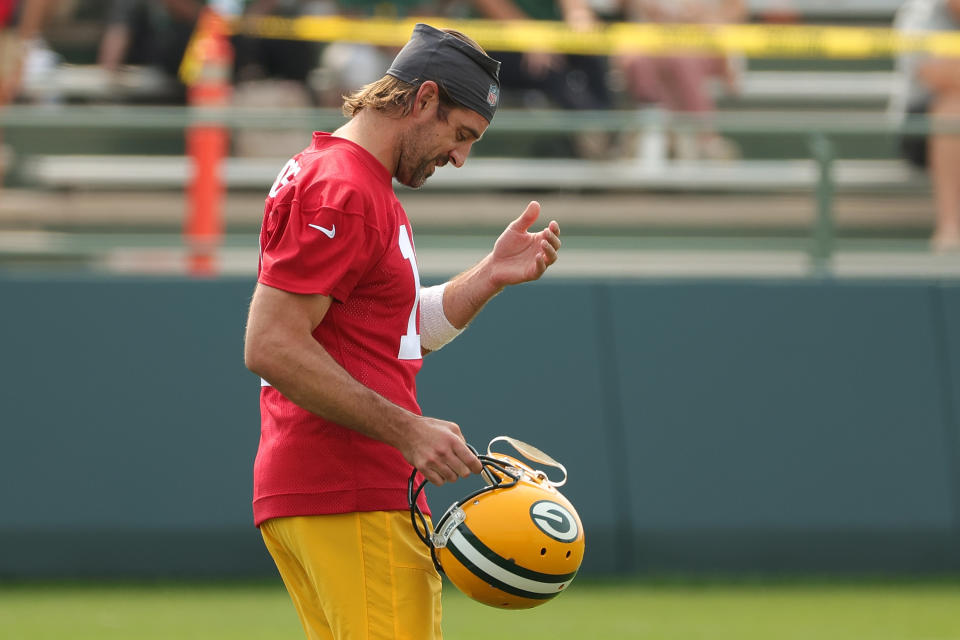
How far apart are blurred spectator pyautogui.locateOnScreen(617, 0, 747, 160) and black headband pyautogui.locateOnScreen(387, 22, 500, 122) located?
556 cm

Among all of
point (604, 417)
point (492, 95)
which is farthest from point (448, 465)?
point (604, 417)

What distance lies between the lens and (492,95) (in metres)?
3.96

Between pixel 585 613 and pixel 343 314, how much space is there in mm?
4741

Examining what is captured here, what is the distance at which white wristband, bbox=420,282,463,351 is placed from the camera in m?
4.38

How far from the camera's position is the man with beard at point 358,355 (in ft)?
11.7

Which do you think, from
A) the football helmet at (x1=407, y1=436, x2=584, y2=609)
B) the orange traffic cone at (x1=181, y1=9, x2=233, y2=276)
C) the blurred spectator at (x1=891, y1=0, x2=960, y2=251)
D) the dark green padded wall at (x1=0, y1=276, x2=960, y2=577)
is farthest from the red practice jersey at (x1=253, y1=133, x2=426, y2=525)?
the blurred spectator at (x1=891, y1=0, x2=960, y2=251)

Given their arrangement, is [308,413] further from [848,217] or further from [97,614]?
[848,217]

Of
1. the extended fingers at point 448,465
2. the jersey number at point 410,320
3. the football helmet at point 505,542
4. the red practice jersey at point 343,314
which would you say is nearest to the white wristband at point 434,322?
the jersey number at point 410,320

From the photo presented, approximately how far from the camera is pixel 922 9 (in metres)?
10.7

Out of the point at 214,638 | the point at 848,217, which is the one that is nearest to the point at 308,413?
the point at 214,638

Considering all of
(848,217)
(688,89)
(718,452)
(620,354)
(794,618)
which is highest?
(688,89)

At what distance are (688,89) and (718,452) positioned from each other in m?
3.21

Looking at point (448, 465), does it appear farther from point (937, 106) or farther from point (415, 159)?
point (937, 106)

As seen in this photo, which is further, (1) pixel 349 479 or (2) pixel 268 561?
(2) pixel 268 561
